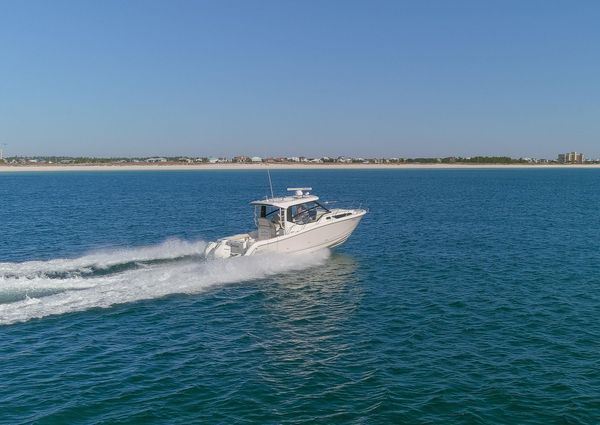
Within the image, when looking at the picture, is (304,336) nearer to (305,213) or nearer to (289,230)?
(289,230)

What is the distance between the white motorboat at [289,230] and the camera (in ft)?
89.2

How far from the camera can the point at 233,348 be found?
16.1 m

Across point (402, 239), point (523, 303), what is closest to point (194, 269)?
point (523, 303)

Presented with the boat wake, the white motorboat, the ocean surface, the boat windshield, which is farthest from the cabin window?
the ocean surface

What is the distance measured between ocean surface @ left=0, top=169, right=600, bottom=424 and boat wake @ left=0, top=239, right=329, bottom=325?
0.32 ft

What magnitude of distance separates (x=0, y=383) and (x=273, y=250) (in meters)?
15.8

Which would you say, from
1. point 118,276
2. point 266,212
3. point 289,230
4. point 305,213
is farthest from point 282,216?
point 118,276

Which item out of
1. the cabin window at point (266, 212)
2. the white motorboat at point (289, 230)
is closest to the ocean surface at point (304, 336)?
the white motorboat at point (289, 230)

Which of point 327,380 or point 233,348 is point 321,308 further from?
point 327,380

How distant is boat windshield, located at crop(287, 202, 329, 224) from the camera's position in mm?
29167

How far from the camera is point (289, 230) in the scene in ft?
93.8

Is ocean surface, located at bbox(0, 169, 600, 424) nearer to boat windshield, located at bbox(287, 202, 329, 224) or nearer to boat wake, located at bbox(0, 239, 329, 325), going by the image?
boat wake, located at bbox(0, 239, 329, 325)

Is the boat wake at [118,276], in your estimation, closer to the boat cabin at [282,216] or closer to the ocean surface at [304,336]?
the ocean surface at [304,336]

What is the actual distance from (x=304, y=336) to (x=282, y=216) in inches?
483
